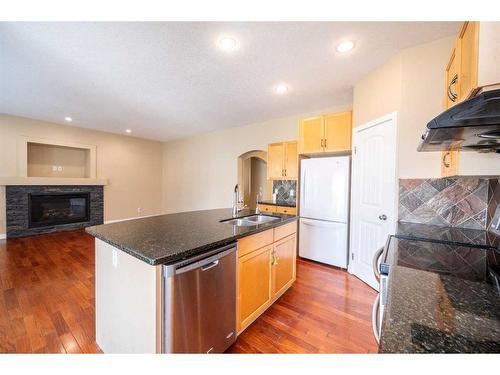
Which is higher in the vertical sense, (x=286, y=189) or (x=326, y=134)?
(x=326, y=134)

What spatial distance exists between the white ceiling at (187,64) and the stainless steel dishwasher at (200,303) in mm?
1900

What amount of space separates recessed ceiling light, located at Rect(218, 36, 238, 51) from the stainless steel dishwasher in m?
1.82

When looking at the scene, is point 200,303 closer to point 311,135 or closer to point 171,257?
point 171,257

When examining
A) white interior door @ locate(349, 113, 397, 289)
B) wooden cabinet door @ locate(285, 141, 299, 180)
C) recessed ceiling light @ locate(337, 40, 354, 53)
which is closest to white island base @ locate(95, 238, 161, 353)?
white interior door @ locate(349, 113, 397, 289)

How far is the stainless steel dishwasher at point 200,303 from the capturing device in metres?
1.10

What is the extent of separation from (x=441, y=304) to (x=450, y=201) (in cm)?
172

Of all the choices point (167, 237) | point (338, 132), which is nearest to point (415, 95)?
point (338, 132)

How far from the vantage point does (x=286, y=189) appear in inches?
161

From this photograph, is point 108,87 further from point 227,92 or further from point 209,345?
point 209,345

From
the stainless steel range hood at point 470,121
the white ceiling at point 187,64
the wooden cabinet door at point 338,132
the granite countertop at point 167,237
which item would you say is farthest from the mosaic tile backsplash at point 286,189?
the stainless steel range hood at point 470,121

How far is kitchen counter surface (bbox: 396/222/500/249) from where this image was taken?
139 centimetres

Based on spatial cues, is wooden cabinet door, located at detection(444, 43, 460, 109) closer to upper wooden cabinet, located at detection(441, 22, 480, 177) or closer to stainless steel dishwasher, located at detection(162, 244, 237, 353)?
upper wooden cabinet, located at detection(441, 22, 480, 177)

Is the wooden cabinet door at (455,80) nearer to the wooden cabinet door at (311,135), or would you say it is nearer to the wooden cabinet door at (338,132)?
the wooden cabinet door at (338,132)

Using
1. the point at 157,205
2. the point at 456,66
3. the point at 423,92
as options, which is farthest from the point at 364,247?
the point at 157,205
